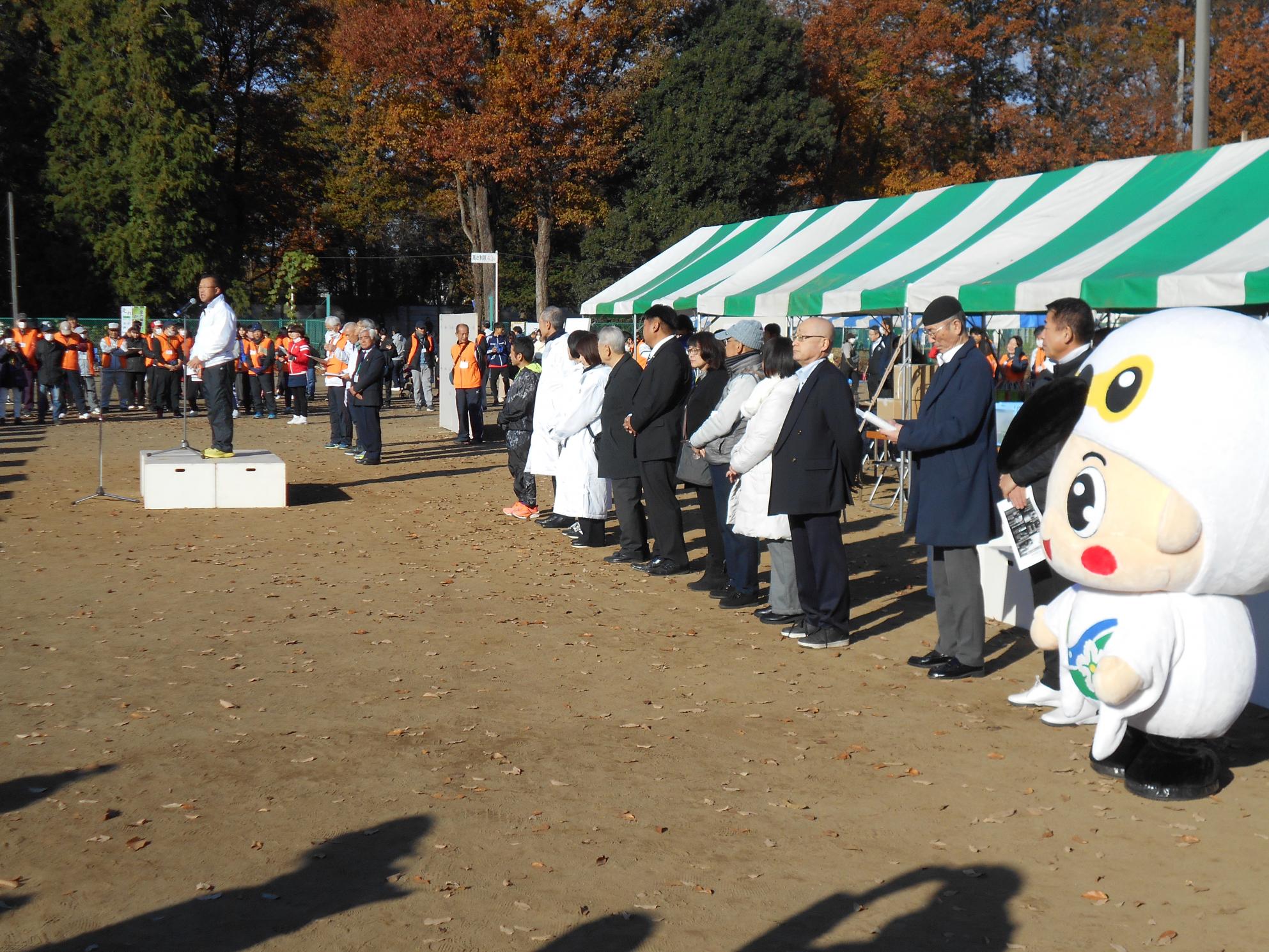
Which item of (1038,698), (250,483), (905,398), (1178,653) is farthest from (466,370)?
(1178,653)

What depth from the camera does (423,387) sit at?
28625 millimetres

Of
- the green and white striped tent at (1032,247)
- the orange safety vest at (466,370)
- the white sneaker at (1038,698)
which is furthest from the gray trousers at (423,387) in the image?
the white sneaker at (1038,698)

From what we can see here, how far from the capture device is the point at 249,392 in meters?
27.4

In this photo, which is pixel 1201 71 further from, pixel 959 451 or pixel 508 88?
pixel 508 88

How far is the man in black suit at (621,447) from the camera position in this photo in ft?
34.0

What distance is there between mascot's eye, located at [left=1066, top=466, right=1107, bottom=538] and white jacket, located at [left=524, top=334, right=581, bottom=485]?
684 cm

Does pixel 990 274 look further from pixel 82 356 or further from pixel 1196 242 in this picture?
pixel 82 356

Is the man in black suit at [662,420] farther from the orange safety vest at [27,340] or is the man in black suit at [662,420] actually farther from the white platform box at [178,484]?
the orange safety vest at [27,340]

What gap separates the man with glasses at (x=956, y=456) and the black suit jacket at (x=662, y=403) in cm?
301

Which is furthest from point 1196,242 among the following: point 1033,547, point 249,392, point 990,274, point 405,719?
point 249,392

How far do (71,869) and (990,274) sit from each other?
913 cm

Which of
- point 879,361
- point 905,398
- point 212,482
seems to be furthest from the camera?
point 879,361

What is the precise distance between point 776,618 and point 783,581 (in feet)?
0.90

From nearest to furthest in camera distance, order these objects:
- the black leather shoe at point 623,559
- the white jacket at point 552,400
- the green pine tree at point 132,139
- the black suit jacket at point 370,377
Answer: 1. the black leather shoe at point 623,559
2. the white jacket at point 552,400
3. the black suit jacket at point 370,377
4. the green pine tree at point 132,139
